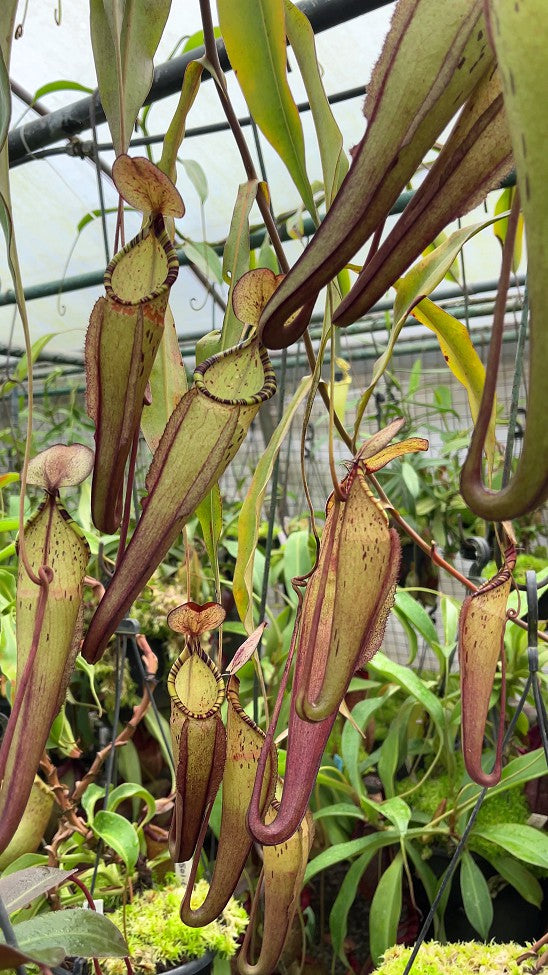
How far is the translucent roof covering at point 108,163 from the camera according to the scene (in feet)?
6.24

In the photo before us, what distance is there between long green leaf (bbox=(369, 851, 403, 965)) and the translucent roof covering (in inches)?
44.2

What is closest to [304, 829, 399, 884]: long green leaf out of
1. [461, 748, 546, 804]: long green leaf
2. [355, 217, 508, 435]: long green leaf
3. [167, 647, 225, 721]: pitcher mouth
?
[461, 748, 546, 804]: long green leaf

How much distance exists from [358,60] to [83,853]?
206 centimetres

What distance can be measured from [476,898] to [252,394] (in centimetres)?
100

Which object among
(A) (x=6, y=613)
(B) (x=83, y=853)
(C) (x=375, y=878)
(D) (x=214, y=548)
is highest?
(D) (x=214, y=548)

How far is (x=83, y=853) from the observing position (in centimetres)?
102

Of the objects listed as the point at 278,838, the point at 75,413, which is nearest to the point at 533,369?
the point at 278,838

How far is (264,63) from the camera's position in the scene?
0.36 meters

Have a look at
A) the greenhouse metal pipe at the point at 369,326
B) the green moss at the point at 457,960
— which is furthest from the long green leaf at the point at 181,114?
the greenhouse metal pipe at the point at 369,326

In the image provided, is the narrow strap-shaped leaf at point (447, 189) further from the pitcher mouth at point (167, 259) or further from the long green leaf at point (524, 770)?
the long green leaf at point (524, 770)

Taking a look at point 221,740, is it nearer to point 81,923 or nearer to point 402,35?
point 81,923

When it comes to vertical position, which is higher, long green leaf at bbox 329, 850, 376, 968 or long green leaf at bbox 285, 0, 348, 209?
long green leaf at bbox 285, 0, 348, 209

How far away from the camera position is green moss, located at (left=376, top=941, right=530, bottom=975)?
73 centimetres

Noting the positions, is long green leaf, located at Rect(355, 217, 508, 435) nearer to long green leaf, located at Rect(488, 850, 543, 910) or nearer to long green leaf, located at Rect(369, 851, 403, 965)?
long green leaf, located at Rect(369, 851, 403, 965)
